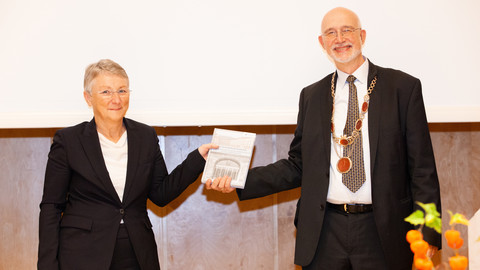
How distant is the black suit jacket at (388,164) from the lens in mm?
1809

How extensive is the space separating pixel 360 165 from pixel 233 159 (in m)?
0.61

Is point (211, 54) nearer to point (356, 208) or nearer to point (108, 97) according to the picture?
point (108, 97)

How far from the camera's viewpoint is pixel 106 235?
6.08 ft

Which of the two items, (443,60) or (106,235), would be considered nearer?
(106,235)

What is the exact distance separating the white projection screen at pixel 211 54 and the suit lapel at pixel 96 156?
0.50 m

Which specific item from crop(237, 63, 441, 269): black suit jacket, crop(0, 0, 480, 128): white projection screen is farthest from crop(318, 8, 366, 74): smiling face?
crop(0, 0, 480, 128): white projection screen

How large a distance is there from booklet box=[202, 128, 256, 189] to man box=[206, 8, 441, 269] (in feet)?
0.92

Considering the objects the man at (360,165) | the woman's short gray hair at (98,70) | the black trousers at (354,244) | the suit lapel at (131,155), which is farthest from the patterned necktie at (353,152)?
the woman's short gray hair at (98,70)

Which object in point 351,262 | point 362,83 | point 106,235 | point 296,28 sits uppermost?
point 296,28

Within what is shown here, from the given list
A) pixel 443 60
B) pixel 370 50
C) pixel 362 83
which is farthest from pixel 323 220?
pixel 443 60

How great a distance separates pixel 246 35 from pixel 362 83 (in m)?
0.77

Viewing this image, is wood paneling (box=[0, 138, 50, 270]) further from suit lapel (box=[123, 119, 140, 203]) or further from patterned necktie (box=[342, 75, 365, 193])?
patterned necktie (box=[342, 75, 365, 193])

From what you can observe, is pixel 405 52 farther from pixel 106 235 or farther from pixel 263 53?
pixel 106 235

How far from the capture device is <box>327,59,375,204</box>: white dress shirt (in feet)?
6.11
